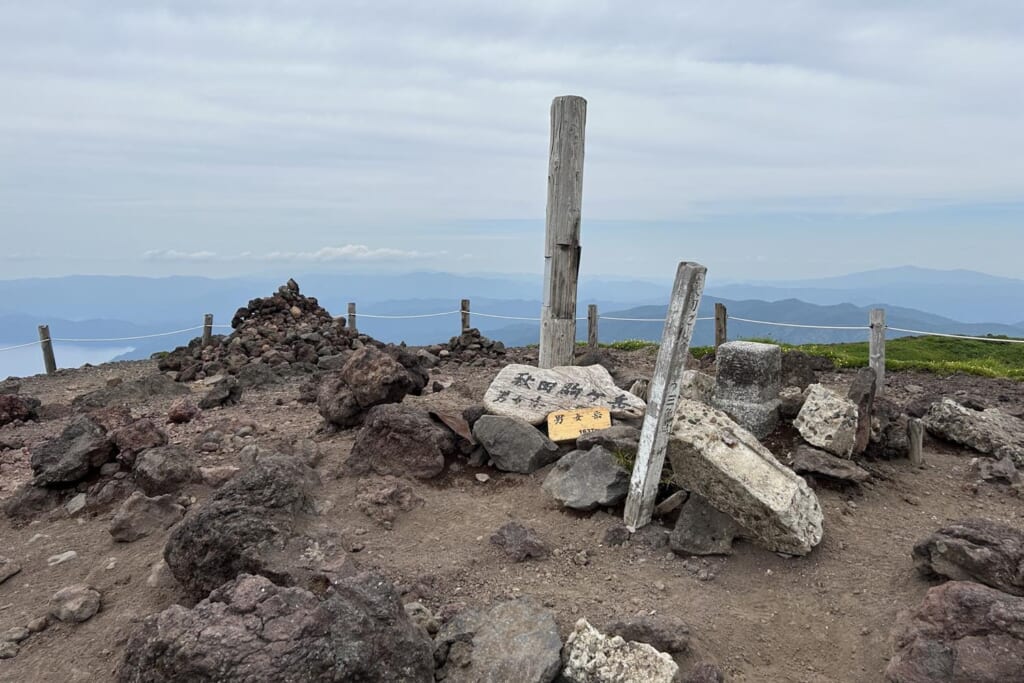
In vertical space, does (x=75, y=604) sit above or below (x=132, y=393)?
above

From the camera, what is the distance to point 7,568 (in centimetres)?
557

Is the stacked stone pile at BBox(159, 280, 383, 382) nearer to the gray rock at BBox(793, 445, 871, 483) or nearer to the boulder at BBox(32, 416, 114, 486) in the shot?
the boulder at BBox(32, 416, 114, 486)

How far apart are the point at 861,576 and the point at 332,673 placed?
397cm

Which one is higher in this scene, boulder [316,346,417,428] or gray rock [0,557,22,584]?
boulder [316,346,417,428]

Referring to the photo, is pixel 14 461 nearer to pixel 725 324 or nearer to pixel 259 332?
pixel 259 332

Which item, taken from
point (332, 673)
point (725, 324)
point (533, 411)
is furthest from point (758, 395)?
point (725, 324)

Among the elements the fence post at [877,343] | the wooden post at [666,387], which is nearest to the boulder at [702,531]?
the wooden post at [666,387]

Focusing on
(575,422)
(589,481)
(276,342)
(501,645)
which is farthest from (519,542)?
(276,342)

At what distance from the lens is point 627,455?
21.3 feet

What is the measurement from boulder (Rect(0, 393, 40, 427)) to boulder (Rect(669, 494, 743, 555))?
9.95m

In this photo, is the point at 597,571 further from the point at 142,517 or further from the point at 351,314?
the point at 351,314

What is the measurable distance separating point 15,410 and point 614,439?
9284 mm

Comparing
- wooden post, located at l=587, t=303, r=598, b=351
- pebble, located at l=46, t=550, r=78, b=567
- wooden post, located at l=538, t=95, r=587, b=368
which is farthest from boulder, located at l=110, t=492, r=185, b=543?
wooden post, located at l=587, t=303, r=598, b=351

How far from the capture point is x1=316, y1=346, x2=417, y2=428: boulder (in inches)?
316
